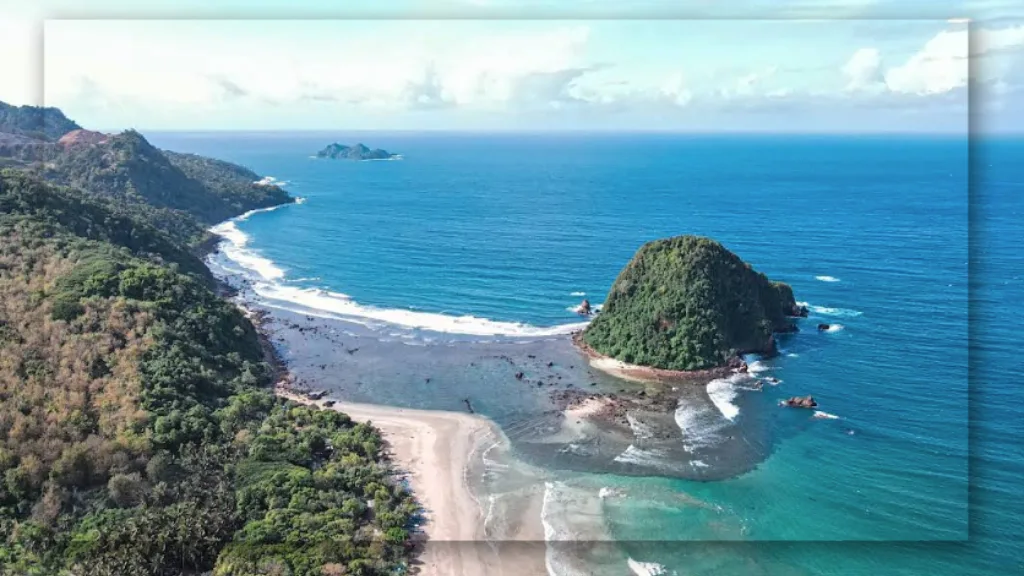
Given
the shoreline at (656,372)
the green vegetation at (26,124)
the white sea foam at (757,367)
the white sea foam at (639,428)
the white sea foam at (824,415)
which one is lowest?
the white sea foam at (639,428)

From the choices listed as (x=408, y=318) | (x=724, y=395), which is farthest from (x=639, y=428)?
(x=408, y=318)

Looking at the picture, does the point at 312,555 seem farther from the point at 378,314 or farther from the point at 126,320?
the point at 378,314

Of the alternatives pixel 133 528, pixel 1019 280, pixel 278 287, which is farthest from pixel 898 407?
pixel 278 287

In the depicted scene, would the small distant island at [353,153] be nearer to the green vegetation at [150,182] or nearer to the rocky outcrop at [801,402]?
the green vegetation at [150,182]

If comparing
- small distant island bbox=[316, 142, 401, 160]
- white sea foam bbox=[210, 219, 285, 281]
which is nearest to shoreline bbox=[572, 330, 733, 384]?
white sea foam bbox=[210, 219, 285, 281]

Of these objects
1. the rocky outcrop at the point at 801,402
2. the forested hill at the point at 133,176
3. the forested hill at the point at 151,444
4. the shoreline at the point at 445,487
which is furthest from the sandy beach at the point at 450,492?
the forested hill at the point at 133,176

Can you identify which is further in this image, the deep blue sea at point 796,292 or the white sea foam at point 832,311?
the white sea foam at point 832,311
